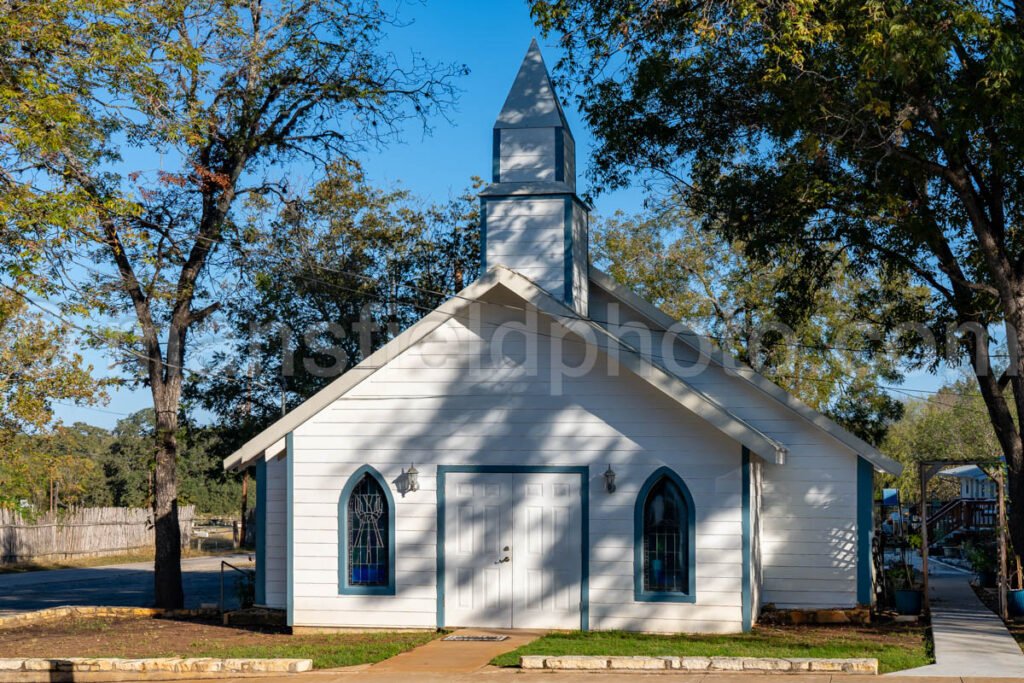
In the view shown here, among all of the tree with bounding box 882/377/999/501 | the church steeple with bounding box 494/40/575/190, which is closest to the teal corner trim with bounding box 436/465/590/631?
the church steeple with bounding box 494/40/575/190

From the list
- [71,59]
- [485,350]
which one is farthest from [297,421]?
[71,59]

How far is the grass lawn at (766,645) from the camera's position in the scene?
13.9m

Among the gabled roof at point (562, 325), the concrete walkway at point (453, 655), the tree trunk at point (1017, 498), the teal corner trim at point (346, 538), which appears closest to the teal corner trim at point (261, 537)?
the gabled roof at point (562, 325)

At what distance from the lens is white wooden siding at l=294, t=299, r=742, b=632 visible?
634 inches

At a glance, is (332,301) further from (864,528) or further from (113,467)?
(113,467)

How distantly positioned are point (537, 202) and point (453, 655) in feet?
24.6

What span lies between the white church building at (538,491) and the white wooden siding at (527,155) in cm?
216

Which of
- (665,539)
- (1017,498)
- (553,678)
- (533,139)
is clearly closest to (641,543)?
(665,539)

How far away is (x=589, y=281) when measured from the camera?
20.2 metres

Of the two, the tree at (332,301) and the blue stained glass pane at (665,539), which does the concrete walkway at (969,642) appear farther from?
the tree at (332,301)

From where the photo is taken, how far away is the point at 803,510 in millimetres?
18078

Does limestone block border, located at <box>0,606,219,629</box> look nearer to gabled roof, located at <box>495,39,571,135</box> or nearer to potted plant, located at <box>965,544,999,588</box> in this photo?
gabled roof, located at <box>495,39,571,135</box>

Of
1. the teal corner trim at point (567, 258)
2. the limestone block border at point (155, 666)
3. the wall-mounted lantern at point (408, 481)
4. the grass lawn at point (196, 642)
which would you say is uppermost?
the teal corner trim at point (567, 258)

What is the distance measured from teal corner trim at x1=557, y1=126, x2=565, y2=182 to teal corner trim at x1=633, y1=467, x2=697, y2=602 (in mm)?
5309
